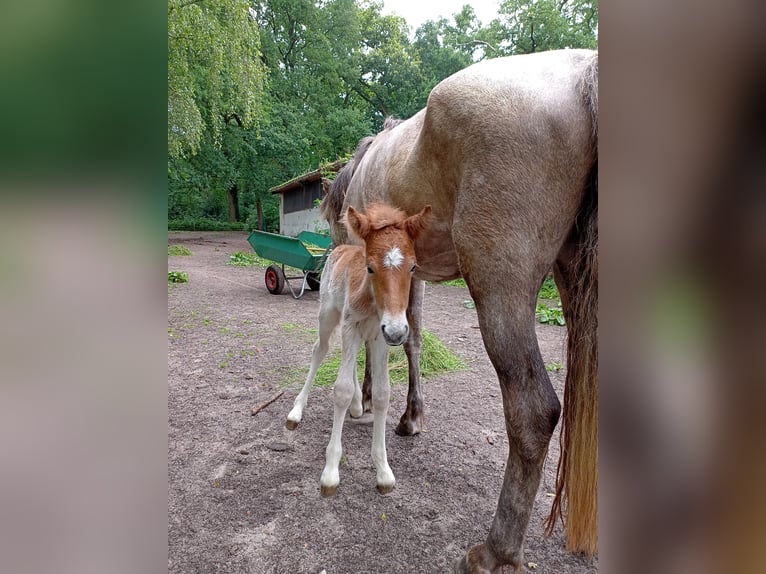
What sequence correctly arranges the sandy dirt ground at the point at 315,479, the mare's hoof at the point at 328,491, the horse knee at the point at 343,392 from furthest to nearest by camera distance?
the horse knee at the point at 343,392, the mare's hoof at the point at 328,491, the sandy dirt ground at the point at 315,479

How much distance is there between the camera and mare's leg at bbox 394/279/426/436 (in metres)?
2.82

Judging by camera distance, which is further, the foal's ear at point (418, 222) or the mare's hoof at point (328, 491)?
the mare's hoof at point (328, 491)

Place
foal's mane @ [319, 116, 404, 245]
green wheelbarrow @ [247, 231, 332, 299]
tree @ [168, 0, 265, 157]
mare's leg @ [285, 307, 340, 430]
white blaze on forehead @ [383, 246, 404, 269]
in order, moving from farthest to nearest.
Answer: green wheelbarrow @ [247, 231, 332, 299] → tree @ [168, 0, 265, 157] → foal's mane @ [319, 116, 404, 245] → mare's leg @ [285, 307, 340, 430] → white blaze on forehead @ [383, 246, 404, 269]

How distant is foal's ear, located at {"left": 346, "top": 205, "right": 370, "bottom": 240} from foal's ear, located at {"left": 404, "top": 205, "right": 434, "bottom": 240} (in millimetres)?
189

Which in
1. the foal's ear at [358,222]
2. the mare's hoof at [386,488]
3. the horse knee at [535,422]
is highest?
the foal's ear at [358,222]

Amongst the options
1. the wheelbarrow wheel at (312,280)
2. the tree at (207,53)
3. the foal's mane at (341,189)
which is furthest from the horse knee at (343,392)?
the wheelbarrow wheel at (312,280)

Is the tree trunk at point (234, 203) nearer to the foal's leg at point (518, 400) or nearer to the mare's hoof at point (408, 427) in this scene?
the mare's hoof at point (408, 427)

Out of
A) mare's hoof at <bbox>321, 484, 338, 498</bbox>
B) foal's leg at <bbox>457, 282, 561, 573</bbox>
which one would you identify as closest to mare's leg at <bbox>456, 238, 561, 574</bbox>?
foal's leg at <bbox>457, 282, 561, 573</bbox>

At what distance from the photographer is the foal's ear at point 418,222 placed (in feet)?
6.02

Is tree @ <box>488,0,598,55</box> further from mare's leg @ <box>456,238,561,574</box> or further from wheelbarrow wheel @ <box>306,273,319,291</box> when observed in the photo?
mare's leg @ <box>456,238,561,574</box>

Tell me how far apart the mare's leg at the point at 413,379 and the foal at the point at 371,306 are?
1.27ft

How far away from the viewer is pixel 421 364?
4.11 metres

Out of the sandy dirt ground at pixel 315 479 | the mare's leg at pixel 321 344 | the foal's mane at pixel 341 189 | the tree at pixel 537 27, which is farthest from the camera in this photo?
the tree at pixel 537 27
